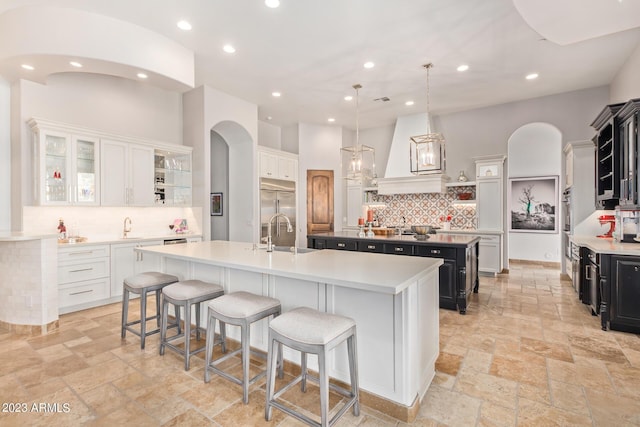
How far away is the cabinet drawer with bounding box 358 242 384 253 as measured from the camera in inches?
184

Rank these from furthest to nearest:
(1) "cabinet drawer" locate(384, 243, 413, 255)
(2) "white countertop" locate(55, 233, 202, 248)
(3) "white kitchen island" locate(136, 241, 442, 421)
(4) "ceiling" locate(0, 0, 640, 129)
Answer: (1) "cabinet drawer" locate(384, 243, 413, 255)
(2) "white countertop" locate(55, 233, 202, 248)
(4) "ceiling" locate(0, 0, 640, 129)
(3) "white kitchen island" locate(136, 241, 442, 421)

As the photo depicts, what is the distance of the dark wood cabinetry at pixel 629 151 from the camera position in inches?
134

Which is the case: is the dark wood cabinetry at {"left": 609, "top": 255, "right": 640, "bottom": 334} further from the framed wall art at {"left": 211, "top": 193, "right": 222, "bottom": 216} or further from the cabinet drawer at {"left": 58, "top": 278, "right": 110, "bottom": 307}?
the framed wall art at {"left": 211, "top": 193, "right": 222, "bottom": 216}

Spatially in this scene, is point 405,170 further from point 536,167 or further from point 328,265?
point 328,265

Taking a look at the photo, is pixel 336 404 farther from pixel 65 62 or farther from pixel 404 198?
pixel 404 198

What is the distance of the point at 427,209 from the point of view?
7.40 metres

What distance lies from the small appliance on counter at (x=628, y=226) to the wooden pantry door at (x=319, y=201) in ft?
17.1

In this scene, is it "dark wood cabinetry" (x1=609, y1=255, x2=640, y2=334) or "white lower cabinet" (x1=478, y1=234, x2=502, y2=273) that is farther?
"white lower cabinet" (x1=478, y1=234, x2=502, y2=273)

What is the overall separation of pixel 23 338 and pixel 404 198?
699 cm

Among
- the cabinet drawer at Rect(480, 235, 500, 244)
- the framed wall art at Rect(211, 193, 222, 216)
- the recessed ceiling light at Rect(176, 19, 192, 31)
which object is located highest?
the recessed ceiling light at Rect(176, 19, 192, 31)

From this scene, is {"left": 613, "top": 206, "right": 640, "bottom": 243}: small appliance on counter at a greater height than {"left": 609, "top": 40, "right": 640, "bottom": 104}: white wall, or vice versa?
{"left": 609, "top": 40, "right": 640, "bottom": 104}: white wall

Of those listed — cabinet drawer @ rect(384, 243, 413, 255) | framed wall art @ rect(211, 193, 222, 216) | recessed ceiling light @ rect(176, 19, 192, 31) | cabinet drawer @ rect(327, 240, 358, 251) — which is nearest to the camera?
recessed ceiling light @ rect(176, 19, 192, 31)

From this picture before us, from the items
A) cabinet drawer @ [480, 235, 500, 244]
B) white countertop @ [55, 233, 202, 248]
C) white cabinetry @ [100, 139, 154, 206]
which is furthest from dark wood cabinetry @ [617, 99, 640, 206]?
white cabinetry @ [100, 139, 154, 206]

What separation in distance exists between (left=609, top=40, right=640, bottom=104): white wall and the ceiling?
111 millimetres
